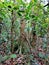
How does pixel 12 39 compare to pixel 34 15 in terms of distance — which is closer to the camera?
pixel 12 39

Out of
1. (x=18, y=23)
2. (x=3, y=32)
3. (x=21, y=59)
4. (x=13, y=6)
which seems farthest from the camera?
(x=3, y=32)

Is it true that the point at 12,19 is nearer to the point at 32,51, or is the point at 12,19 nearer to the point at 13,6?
the point at 13,6

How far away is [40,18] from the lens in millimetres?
2232

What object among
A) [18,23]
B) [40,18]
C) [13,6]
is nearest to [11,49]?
[18,23]

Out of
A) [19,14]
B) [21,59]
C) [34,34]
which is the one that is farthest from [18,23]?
[21,59]

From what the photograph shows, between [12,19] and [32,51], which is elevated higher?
[12,19]

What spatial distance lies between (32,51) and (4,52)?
0.36 m

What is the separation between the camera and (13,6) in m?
1.86

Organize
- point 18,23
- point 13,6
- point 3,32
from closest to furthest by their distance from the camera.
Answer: point 13,6, point 18,23, point 3,32

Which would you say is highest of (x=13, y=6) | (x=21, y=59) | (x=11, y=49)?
(x=13, y=6)

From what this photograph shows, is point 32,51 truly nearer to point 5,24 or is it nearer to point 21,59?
point 21,59

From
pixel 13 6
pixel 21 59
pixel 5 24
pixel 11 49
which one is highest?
pixel 13 6

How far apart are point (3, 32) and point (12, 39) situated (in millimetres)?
407

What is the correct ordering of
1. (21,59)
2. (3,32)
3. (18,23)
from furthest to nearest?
(3,32)
(21,59)
(18,23)
